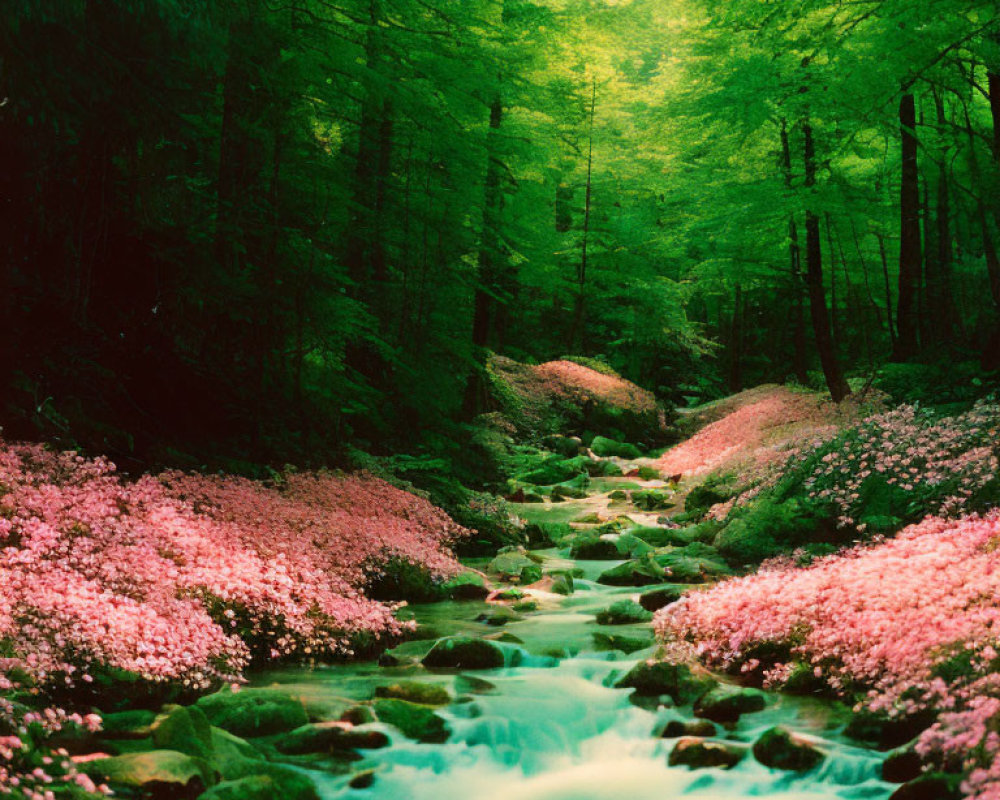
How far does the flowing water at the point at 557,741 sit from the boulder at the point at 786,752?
A: 54 mm

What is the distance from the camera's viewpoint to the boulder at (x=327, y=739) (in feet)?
17.9

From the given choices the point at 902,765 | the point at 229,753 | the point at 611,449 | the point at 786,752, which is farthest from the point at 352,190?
the point at 611,449

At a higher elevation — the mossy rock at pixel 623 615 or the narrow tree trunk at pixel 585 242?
the narrow tree trunk at pixel 585 242

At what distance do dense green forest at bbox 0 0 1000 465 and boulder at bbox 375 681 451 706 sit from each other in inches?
164

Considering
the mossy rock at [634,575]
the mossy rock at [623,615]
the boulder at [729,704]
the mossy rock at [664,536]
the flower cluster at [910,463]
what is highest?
the flower cluster at [910,463]

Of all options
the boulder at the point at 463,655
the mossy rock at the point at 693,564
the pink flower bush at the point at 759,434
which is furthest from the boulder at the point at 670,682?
the pink flower bush at the point at 759,434

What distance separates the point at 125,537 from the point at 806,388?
2162 cm

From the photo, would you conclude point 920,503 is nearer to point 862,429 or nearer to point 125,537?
point 862,429

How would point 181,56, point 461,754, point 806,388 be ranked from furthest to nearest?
point 806,388 < point 181,56 < point 461,754

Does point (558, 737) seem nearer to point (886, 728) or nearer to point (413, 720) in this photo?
point (413, 720)

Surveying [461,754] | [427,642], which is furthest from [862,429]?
[461,754]

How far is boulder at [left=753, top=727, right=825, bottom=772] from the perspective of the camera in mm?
5277

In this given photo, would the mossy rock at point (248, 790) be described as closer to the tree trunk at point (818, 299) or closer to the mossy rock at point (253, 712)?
the mossy rock at point (253, 712)

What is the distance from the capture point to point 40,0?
7059mm
